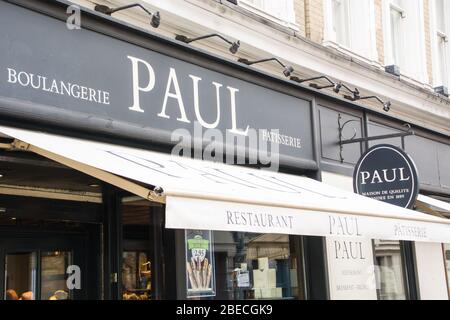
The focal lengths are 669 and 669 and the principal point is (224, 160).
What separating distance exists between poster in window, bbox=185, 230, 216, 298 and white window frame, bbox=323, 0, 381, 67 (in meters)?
3.94

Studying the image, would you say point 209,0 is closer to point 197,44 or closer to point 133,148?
point 197,44

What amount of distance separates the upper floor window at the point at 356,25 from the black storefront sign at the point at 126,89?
290 cm

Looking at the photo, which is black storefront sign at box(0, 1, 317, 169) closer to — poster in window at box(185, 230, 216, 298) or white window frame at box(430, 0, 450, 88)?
poster in window at box(185, 230, 216, 298)

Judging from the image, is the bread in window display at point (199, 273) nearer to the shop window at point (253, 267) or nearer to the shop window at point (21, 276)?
the shop window at point (253, 267)

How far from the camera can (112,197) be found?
Answer: 7188mm

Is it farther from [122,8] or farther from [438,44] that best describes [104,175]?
[438,44]

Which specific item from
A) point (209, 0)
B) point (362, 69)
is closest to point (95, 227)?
point (209, 0)

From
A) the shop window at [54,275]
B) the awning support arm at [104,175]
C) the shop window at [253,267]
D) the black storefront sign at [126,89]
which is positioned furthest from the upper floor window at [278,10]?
the awning support arm at [104,175]

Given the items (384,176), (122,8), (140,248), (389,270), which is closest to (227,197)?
(122,8)

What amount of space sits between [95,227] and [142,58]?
196cm

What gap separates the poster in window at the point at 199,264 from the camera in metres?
6.88

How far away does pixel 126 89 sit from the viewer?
6.20m

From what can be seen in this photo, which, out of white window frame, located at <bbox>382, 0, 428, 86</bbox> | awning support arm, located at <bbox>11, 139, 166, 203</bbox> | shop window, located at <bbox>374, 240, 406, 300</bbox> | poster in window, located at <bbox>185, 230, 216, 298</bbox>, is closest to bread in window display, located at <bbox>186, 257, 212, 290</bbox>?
poster in window, located at <bbox>185, 230, 216, 298</bbox>

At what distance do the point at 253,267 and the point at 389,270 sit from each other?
307cm
